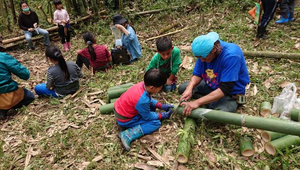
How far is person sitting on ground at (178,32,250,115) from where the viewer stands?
9.96 ft

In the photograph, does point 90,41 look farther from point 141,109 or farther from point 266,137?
point 266,137

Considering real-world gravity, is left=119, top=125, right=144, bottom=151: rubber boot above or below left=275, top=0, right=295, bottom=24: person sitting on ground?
below

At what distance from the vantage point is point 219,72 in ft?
11.0

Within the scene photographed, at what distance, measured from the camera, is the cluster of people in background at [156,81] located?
3.11 meters

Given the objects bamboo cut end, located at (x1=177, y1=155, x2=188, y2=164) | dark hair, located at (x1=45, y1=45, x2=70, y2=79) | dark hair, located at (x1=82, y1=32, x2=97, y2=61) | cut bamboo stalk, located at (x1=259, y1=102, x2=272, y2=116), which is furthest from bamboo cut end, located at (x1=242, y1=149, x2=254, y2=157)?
dark hair, located at (x1=82, y1=32, x2=97, y2=61)

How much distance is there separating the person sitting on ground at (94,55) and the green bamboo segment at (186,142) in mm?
3245

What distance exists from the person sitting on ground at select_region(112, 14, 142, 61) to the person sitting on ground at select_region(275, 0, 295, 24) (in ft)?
14.8

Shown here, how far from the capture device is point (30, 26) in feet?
25.9

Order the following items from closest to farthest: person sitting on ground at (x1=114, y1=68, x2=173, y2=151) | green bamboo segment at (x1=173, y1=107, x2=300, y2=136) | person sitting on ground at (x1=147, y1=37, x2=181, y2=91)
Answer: green bamboo segment at (x1=173, y1=107, x2=300, y2=136)
person sitting on ground at (x1=114, y1=68, x2=173, y2=151)
person sitting on ground at (x1=147, y1=37, x2=181, y2=91)

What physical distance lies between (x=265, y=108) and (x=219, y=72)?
41.6 inches

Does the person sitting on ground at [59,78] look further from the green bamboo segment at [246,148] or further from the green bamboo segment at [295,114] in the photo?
the green bamboo segment at [295,114]

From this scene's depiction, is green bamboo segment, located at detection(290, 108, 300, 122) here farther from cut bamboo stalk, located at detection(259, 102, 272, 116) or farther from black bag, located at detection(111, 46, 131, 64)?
black bag, located at detection(111, 46, 131, 64)

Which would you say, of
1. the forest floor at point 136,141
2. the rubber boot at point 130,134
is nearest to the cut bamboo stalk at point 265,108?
the forest floor at point 136,141

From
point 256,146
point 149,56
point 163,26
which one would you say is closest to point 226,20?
point 163,26
